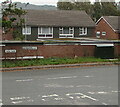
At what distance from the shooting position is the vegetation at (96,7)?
240 ft

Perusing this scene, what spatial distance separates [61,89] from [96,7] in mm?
66544

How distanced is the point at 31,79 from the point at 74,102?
4.98 m

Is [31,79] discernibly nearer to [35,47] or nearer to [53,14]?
[35,47]

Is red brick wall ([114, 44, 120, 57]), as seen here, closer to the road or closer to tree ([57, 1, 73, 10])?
the road

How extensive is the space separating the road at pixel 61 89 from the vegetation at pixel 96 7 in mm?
56370

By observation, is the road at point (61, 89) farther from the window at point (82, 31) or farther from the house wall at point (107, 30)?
the house wall at point (107, 30)

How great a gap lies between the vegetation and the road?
56370mm

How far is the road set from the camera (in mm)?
9883

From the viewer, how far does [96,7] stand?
251ft

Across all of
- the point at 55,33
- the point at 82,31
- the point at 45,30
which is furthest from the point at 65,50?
the point at 82,31

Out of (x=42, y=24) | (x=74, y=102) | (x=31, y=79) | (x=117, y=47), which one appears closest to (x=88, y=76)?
(x=31, y=79)

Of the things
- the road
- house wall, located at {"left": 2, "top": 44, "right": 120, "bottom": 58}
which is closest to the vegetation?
house wall, located at {"left": 2, "top": 44, "right": 120, "bottom": 58}

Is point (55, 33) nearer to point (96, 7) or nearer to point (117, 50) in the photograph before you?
→ point (117, 50)

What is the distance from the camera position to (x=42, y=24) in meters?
43.4
